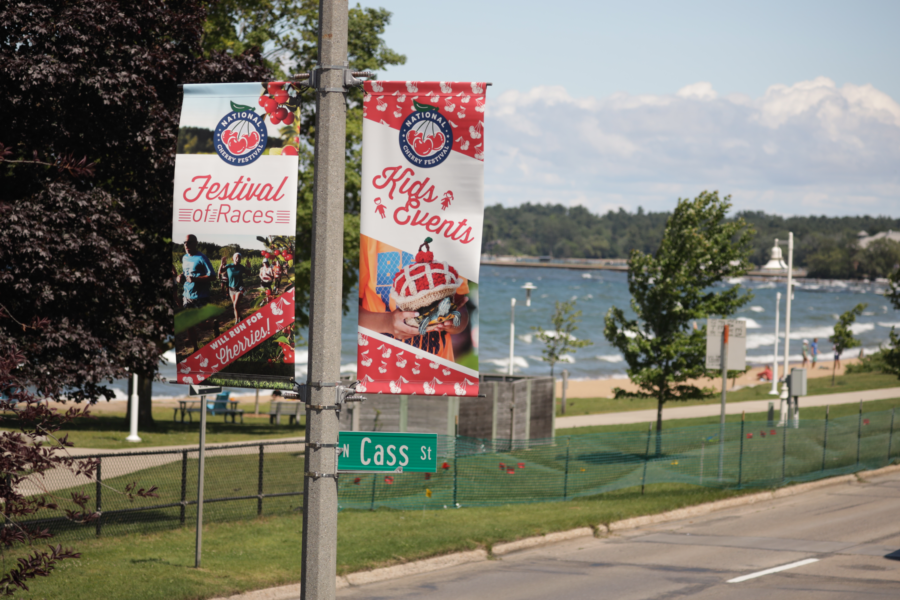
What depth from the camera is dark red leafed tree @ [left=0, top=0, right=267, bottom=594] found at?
10781mm

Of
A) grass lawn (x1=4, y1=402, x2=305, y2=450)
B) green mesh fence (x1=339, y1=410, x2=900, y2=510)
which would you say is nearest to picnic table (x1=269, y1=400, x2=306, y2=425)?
grass lawn (x1=4, y1=402, x2=305, y2=450)

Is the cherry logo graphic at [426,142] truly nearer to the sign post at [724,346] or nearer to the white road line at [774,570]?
the white road line at [774,570]

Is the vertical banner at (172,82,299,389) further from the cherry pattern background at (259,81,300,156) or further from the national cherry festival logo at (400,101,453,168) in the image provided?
the national cherry festival logo at (400,101,453,168)

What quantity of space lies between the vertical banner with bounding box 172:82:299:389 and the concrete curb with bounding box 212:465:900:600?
5.35m

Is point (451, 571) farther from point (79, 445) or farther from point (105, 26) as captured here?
point (79, 445)

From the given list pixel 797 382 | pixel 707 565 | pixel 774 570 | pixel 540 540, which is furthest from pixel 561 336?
pixel 774 570

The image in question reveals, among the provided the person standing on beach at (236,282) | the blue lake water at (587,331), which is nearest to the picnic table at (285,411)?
the blue lake water at (587,331)

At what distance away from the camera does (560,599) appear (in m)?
11.4

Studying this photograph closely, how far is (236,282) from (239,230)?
15.4 inches

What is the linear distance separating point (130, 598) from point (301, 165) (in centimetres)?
2333

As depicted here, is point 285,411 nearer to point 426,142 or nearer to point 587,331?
point 426,142

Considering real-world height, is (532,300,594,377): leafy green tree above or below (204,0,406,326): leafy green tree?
below

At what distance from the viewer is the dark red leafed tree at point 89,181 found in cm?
1078

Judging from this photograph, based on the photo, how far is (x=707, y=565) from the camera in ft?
43.3
